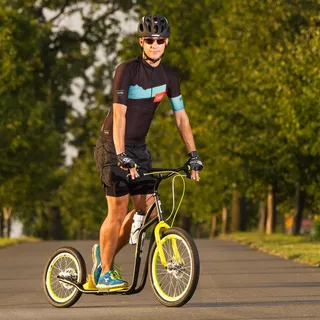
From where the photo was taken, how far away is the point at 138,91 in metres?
10.5

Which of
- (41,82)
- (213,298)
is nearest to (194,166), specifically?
(213,298)

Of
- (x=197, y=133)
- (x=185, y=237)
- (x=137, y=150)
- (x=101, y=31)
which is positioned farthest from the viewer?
(x=101, y=31)

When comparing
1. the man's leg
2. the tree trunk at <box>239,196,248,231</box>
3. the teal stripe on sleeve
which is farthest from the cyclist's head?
the tree trunk at <box>239,196,248,231</box>

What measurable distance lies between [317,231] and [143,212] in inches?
851

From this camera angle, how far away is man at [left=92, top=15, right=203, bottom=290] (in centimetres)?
1038

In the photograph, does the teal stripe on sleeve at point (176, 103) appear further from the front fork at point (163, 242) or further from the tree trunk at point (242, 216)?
the tree trunk at point (242, 216)

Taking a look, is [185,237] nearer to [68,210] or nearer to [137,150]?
[137,150]

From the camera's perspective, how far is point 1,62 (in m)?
34.8

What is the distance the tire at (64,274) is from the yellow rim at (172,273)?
2.88ft

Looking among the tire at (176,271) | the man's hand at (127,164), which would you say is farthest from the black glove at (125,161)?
the tire at (176,271)

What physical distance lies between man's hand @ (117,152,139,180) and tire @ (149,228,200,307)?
0.54m

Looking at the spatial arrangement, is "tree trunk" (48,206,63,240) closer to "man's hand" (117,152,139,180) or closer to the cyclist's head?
the cyclist's head

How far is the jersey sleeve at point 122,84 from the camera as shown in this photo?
34.0 ft

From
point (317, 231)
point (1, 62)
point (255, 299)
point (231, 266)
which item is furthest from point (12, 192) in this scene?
point (255, 299)
